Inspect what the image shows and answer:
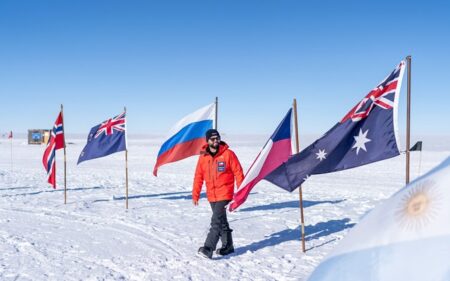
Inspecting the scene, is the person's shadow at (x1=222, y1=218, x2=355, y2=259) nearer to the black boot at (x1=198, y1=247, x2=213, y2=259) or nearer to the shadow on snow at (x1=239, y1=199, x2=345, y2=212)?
the black boot at (x1=198, y1=247, x2=213, y2=259)

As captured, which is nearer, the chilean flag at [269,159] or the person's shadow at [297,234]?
the chilean flag at [269,159]

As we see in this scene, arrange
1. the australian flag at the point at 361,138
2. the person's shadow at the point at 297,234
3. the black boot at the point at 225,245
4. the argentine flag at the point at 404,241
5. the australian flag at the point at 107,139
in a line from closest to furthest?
the argentine flag at the point at 404,241 < the australian flag at the point at 361,138 < the black boot at the point at 225,245 < the person's shadow at the point at 297,234 < the australian flag at the point at 107,139

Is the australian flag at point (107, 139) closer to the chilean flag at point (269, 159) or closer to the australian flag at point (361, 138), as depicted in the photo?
the chilean flag at point (269, 159)

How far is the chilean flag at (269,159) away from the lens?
589 cm

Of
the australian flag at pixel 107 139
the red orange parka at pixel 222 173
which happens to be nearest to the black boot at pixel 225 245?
the red orange parka at pixel 222 173

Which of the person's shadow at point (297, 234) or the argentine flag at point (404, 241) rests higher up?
the argentine flag at point (404, 241)

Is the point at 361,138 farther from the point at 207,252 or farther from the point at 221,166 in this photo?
the point at 207,252

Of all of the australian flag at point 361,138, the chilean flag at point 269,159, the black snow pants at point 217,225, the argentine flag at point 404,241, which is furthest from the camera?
the black snow pants at point 217,225

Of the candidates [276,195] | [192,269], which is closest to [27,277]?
[192,269]

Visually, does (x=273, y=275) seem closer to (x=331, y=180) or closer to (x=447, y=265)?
(x=447, y=265)

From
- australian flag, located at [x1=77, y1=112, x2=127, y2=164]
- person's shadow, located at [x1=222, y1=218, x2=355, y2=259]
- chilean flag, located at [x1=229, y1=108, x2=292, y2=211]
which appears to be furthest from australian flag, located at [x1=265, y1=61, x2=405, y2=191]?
australian flag, located at [x1=77, y1=112, x2=127, y2=164]

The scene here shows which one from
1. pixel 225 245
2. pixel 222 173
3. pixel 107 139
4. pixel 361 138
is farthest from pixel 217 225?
pixel 107 139

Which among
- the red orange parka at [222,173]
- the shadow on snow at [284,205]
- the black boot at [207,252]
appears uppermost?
the red orange parka at [222,173]

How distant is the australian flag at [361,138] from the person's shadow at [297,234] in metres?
1.88
